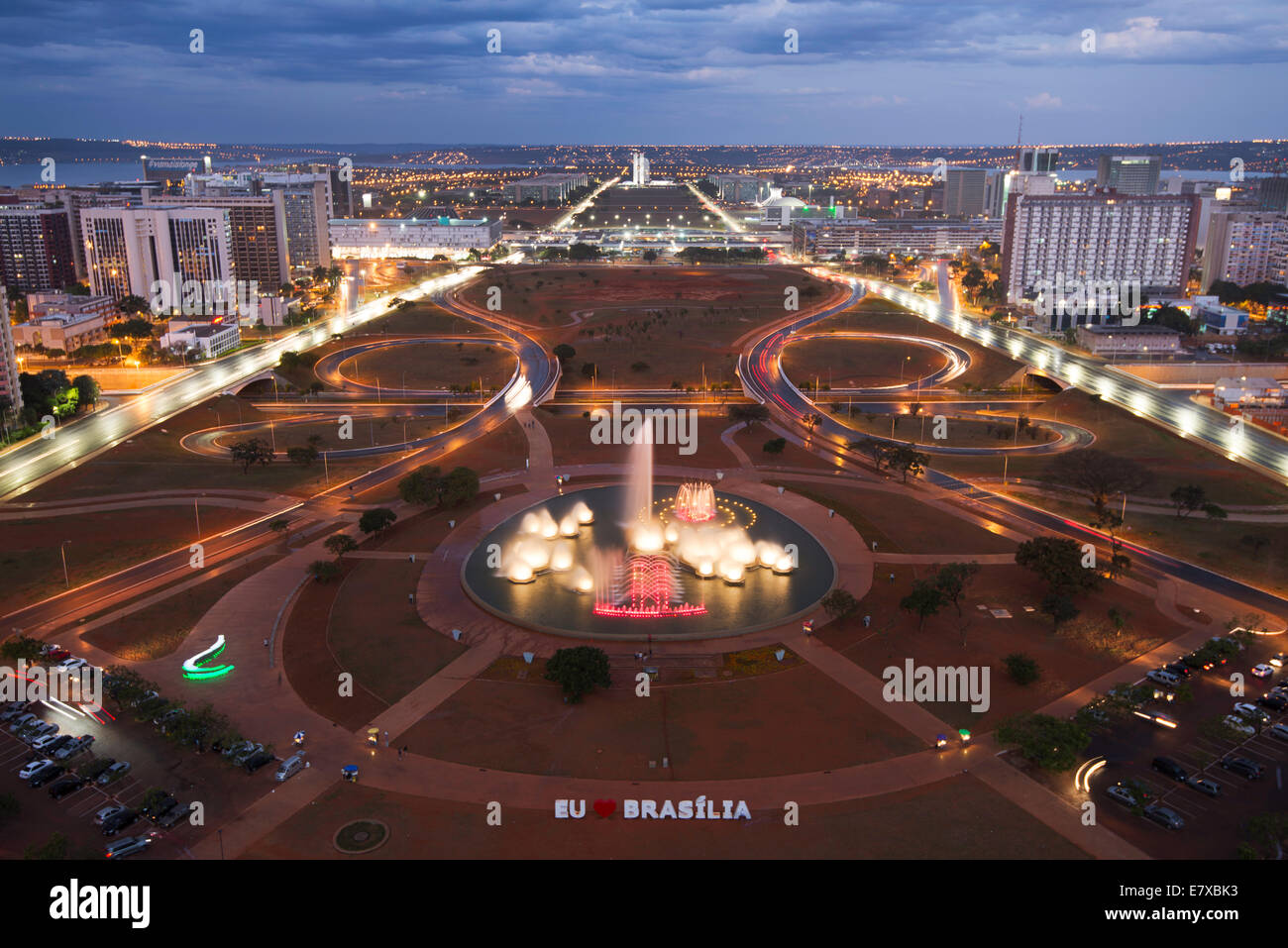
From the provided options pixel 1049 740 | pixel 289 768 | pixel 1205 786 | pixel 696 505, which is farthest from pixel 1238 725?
pixel 289 768

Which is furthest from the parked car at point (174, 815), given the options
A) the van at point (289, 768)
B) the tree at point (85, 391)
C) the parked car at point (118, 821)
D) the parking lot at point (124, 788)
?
the tree at point (85, 391)

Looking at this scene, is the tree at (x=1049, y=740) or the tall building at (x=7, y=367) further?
the tall building at (x=7, y=367)

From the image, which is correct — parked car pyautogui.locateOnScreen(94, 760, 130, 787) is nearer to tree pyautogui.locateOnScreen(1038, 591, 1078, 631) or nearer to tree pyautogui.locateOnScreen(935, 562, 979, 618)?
tree pyautogui.locateOnScreen(935, 562, 979, 618)

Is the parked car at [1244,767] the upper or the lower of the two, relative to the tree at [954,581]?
lower

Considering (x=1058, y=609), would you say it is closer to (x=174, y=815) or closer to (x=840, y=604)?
(x=840, y=604)

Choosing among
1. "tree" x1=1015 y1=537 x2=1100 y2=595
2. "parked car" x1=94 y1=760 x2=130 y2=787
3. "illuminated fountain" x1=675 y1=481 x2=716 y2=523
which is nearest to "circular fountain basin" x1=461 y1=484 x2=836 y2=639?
"illuminated fountain" x1=675 y1=481 x2=716 y2=523

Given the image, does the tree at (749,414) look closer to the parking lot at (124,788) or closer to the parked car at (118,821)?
the parking lot at (124,788)

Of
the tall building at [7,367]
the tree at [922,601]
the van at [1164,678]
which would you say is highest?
the tall building at [7,367]
